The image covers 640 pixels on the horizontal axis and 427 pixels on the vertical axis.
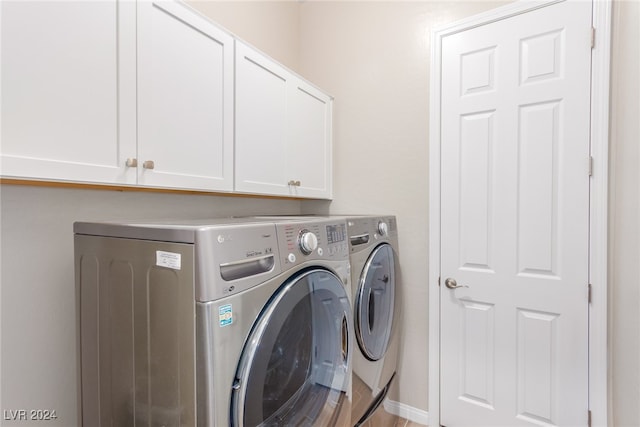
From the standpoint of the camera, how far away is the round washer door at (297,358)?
878 mm

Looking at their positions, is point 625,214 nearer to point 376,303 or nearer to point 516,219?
point 516,219

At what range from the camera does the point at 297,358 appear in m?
1.10

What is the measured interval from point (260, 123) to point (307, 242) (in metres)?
0.85

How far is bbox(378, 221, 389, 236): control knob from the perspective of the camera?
1835mm

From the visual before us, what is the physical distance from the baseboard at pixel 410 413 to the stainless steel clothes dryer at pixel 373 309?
0.27 meters

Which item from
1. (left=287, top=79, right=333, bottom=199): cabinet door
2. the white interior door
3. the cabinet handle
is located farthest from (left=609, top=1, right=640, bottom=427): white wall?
Answer: the cabinet handle

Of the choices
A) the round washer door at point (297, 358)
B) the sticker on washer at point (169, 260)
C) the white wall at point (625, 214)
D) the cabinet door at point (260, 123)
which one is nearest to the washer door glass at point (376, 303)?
the round washer door at point (297, 358)

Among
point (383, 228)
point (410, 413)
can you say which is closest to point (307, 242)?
point (383, 228)

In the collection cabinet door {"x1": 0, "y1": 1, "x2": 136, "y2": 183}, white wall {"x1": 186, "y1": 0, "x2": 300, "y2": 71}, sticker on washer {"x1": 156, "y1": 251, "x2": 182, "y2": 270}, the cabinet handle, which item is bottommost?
sticker on washer {"x1": 156, "y1": 251, "x2": 182, "y2": 270}

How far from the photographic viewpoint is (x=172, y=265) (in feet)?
2.77

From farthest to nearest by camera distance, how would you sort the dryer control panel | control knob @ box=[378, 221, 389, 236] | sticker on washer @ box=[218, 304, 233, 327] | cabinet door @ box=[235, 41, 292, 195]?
control knob @ box=[378, 221, 389, 236], cabinet door @ box=[235, 41, 292, 195], the dryer control panel, sticker on washer @ box=[218, 304, 233, 327]

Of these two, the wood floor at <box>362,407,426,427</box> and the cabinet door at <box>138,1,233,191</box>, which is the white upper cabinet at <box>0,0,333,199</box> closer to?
the cabinet door at <box>138,1,233,191</box>

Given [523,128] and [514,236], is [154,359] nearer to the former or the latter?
[514,236]

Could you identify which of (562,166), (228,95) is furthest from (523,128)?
(228,95)
